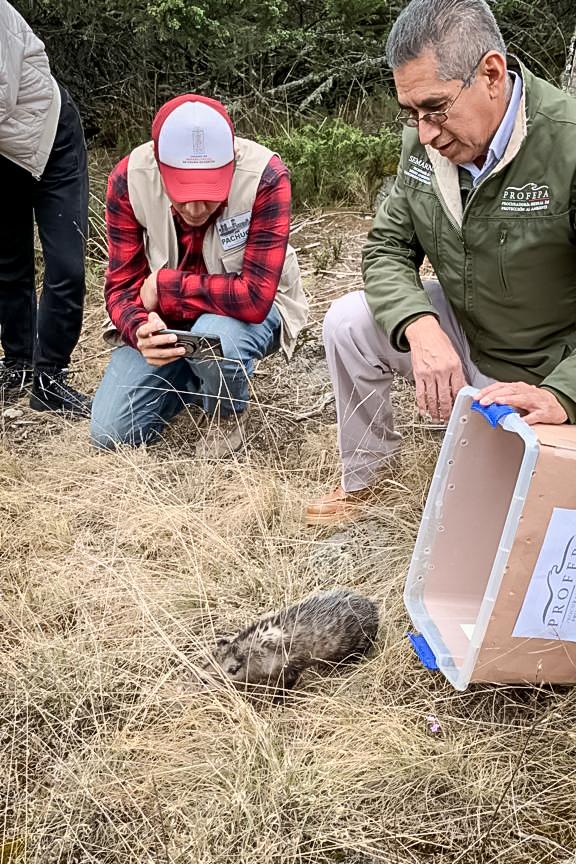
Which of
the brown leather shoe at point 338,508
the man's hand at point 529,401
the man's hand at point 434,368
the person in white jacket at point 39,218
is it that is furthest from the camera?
the person in white jacket at point 39,218

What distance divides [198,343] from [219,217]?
20.2 inches

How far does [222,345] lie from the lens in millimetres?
3934

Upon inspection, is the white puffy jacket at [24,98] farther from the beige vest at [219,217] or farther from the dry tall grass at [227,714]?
the dry tall grass at [227,714]

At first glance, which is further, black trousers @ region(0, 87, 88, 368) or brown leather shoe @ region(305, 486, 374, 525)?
black trousers @ region(0, 87, 88, 368)

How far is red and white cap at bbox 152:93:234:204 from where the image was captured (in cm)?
361

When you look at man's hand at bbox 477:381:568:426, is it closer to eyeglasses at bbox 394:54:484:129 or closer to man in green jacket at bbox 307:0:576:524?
man in green jacket at bbox 307:0:576:524

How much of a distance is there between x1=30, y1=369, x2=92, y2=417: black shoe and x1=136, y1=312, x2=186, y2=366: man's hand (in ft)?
2.50

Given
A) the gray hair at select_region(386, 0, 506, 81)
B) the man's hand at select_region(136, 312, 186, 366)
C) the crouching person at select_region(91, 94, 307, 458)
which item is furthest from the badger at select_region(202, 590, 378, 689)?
the gray hair at select_region(386, 0, 506, 81)

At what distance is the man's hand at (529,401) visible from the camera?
95.1 inches

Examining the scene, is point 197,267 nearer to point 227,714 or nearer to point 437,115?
point 437,115

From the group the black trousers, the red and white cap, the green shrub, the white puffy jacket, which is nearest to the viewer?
the red and white cap

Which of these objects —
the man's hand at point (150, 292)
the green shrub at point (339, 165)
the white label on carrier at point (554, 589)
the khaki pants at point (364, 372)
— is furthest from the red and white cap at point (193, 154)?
the green shrub at point (339, 165)

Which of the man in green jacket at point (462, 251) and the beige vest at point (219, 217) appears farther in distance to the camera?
the beige vest at point (219, 217)

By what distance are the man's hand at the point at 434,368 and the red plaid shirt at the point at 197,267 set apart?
44.2 inches
